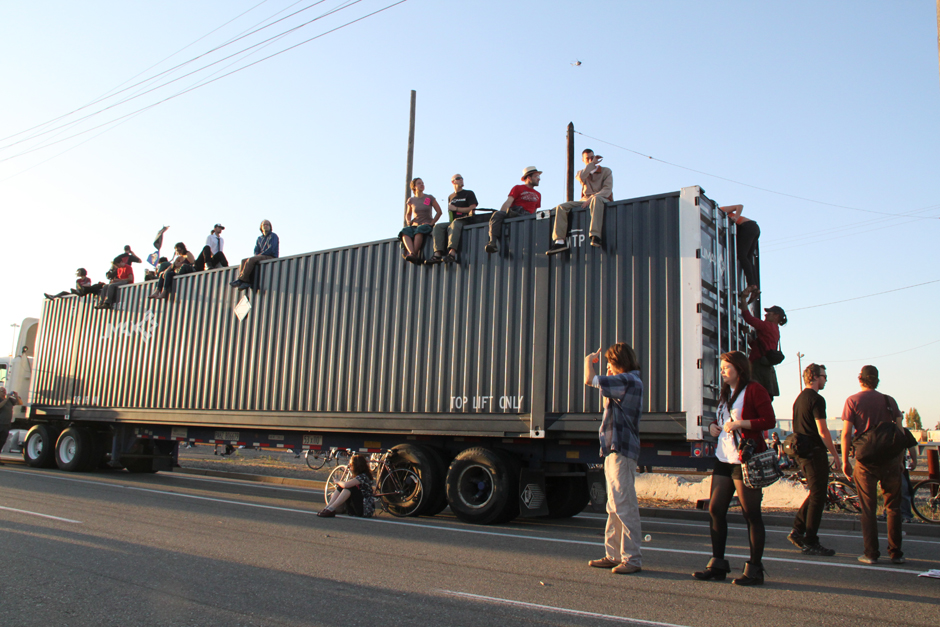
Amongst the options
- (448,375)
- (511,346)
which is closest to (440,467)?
(448,375)

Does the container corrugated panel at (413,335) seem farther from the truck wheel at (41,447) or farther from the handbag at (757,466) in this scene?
the handbag at (757,466)

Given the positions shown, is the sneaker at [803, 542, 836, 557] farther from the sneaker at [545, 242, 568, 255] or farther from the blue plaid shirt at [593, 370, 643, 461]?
the sneaker at [545, 242, 568, 255]

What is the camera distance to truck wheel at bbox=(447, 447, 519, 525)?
27.1 ft

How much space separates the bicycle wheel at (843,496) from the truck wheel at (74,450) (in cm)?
1325

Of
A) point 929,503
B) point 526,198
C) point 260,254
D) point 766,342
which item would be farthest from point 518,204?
point 929,503

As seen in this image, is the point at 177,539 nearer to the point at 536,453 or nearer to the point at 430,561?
the point at 430,561

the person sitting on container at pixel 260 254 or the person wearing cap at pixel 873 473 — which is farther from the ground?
the person sitting on container at pixel 260 254

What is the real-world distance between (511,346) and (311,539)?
3.25 meters

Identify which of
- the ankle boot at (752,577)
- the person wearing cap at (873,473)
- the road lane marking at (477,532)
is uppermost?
the person wearing cap at (873,473)

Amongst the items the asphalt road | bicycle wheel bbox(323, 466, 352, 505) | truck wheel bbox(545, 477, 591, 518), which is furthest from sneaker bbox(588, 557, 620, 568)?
bicycle wheel bbox(323, 466, 352, 505)

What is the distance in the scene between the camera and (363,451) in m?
10.1

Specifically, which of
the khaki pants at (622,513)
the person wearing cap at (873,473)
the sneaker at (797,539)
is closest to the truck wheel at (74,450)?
the khaki pants at (622,513)

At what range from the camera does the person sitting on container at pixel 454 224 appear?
9.27 m

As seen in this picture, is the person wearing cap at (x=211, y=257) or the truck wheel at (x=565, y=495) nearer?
the truck wheel at (x=565, y=495)
